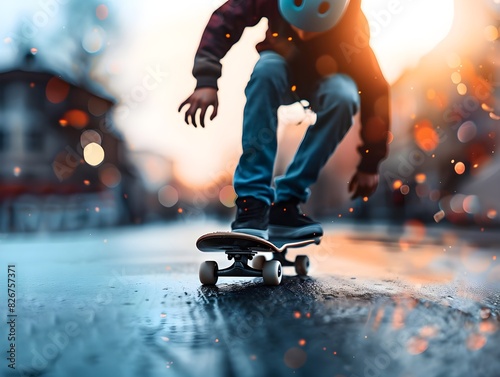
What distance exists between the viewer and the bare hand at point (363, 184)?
154 inches

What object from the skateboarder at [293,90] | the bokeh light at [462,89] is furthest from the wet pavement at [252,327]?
the bokeh light at [462,89]

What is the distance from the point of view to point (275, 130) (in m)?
3.37

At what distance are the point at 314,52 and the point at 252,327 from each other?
82.7 inches

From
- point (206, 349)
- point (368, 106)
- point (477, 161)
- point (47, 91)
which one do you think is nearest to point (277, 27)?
point (368, 106)

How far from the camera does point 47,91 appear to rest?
2338 cm

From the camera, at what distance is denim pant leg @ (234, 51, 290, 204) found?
329 cm

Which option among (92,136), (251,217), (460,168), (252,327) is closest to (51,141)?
(92,136)

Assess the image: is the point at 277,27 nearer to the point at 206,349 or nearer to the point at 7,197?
the point at 206,349

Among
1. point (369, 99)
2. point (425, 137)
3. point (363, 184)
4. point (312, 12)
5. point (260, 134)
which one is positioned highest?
point (425, 137)

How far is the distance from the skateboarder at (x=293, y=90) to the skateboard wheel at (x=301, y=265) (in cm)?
15

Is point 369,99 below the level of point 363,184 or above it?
above

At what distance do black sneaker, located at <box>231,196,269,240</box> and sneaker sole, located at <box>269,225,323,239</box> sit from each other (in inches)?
11.4

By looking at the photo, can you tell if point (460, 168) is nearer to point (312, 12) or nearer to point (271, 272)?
point (312, 12)

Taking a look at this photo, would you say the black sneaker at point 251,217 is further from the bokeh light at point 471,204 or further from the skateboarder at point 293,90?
the bokeh light at point 471,204
